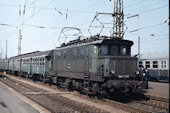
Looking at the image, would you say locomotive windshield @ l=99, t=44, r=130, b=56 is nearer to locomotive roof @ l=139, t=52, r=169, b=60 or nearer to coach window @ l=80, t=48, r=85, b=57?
coach window @ l=80, t=48, r=85, b=57

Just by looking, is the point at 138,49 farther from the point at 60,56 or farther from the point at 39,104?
the point at 39,104

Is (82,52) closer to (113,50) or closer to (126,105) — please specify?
(113,50)

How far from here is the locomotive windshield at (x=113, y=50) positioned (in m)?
12.3

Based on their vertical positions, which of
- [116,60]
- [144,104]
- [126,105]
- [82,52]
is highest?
[82,52]

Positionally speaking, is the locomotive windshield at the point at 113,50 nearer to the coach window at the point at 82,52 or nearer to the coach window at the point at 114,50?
the coach window at the point at 114,50

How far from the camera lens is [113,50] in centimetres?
1259

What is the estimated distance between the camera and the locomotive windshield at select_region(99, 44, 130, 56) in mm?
12273

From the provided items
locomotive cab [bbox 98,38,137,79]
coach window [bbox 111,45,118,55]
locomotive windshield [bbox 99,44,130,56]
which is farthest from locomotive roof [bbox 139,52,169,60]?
coach window [bbox 111,45,118,55]

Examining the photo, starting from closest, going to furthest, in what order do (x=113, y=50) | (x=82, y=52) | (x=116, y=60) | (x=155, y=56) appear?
1. (x=116, y=60)
2. (x=113, y=50)
3. (x=82, y=52)
4. (x=155, y=56)

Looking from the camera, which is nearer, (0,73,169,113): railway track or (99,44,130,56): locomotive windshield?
(0,73,169,113): railway track

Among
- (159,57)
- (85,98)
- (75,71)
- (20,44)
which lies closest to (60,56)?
(75,71)

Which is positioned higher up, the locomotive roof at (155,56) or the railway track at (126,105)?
the locomotive roof at (155,56)

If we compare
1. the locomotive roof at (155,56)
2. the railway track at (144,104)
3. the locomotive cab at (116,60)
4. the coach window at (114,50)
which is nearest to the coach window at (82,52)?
the locomotive cab at (116,60)

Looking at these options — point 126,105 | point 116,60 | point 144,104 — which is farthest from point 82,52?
point 144,104
